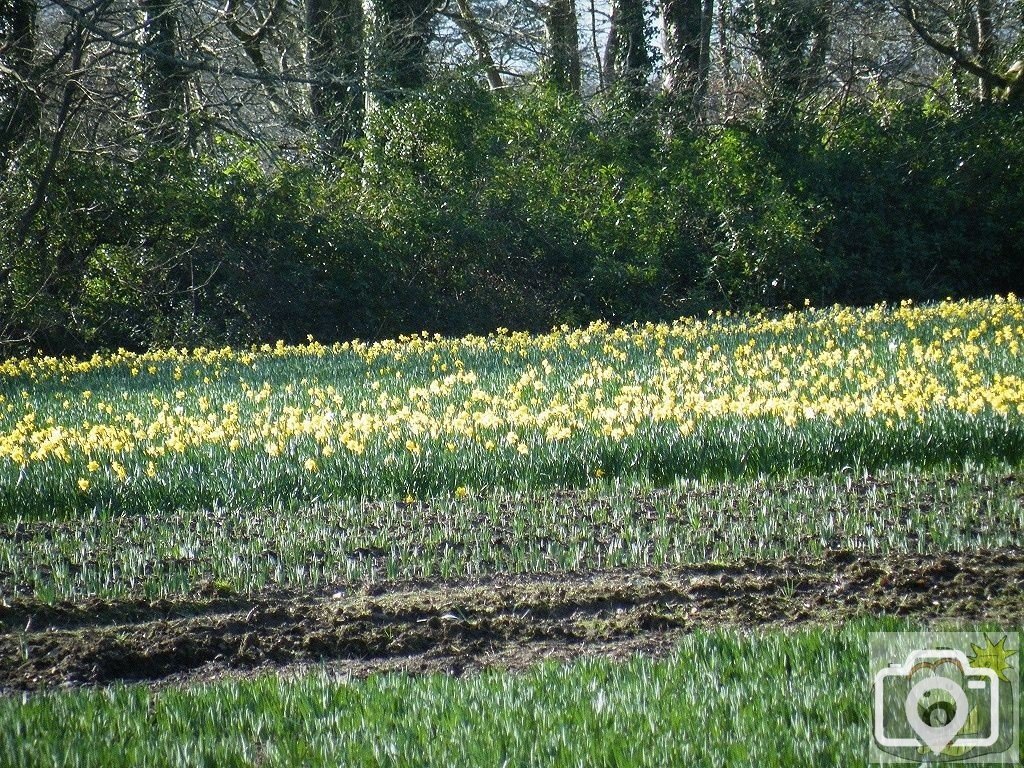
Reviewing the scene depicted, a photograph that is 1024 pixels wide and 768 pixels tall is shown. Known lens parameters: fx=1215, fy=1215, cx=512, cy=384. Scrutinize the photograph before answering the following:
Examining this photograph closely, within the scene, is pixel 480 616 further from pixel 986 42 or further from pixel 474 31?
pixel 986 42

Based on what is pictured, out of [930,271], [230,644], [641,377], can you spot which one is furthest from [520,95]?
[230,644]

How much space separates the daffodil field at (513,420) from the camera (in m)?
7.87

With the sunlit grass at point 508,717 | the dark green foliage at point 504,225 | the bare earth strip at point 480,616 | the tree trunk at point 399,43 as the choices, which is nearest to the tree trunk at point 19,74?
the dark green foliage at point 504,225

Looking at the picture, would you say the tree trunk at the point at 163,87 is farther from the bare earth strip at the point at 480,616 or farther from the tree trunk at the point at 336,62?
the bare earth strip at the point at 480,616

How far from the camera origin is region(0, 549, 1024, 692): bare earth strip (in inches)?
187

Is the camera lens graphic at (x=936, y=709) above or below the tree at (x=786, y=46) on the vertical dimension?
below

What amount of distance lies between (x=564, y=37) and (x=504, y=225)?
730cm

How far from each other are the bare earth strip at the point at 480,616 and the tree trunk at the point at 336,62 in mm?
15146

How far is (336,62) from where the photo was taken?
66.0ft

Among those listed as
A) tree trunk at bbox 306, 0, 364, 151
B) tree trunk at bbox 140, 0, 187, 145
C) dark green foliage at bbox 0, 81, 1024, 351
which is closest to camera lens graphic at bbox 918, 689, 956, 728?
dark green foliage at bbox 0, 81, 1024, 351

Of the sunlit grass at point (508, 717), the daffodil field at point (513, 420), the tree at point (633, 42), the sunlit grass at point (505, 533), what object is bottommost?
the sunlit grass at point (508, 717)

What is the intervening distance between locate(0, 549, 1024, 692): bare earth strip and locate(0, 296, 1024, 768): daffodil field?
0.05 feet

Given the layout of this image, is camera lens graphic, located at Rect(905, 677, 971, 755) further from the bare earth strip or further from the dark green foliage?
the dark green foliage

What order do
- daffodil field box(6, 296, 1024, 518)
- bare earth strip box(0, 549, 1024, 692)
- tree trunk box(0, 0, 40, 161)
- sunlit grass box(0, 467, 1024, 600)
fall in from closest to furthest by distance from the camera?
bare earth strip box(0, 549, 1024, 692) < sunlit grass box(0, 467, 1024, 600) < daffodil field box(6, 296, 1024, 518) < tree trunk box(0, 0, 40, 161)
